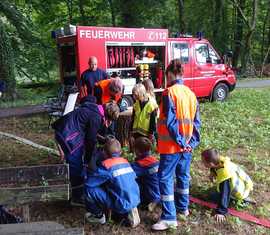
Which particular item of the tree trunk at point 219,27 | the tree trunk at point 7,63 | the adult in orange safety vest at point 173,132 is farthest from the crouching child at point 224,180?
the tree trunk at point 219,27

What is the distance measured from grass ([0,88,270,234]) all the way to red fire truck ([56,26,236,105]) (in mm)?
1002

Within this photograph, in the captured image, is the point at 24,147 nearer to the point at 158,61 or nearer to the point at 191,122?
the point at 191,122

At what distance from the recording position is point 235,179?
518cm

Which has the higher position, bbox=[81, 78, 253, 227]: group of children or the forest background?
the forest background

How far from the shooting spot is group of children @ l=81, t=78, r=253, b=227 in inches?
184

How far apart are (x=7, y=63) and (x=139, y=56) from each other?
20.6ft

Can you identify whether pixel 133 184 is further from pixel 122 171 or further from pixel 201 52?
pixel 201 52

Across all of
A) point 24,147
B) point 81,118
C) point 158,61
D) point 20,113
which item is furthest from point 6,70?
point 81,118

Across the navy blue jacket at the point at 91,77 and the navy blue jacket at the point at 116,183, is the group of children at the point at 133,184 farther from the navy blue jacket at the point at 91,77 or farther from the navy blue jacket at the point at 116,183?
the navy blue jacket at the point at 91,77

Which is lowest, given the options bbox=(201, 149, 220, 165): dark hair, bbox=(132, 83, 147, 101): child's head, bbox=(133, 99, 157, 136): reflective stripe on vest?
bbox=(201, 149, 220, 165): dark hair

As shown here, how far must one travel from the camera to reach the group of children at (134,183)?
184 inches

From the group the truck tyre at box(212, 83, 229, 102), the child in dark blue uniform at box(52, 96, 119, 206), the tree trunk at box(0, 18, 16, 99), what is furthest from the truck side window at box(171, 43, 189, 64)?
the child in dark blue uniform at box(52, 96, 119, 206)

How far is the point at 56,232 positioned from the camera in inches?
138

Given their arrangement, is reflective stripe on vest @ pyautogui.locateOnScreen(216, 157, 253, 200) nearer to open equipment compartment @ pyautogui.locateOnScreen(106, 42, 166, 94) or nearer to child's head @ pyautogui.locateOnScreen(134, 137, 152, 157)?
child's head @ pyautogui.locateOnScreen(134, 137, 152, 157)
